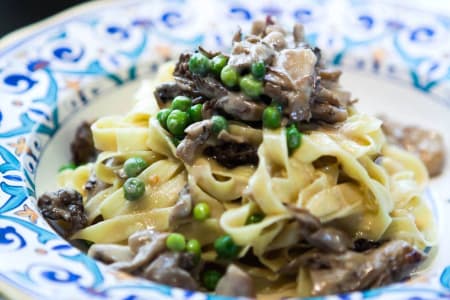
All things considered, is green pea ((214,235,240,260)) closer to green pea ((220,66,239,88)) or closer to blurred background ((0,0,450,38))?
green pea ((220,66,239,88))

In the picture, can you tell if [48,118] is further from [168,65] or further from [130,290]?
[130,290]

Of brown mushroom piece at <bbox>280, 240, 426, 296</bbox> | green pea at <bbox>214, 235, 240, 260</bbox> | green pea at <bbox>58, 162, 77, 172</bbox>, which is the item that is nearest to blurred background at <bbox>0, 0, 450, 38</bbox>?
green pea at <bbox>58, 162, 77, 172</bbox>

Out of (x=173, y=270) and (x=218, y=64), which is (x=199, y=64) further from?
(x=173, y=270)

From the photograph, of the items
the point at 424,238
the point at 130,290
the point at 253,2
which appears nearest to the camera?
the point at 130,290

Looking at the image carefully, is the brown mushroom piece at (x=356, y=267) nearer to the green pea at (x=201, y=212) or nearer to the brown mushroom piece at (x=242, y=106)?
the green pea at (x=201, y=212)

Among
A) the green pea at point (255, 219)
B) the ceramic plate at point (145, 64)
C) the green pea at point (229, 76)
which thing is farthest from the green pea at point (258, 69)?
the ceramic plate at point (145, 64)

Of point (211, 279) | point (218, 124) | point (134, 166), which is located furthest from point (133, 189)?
point (211, 279)

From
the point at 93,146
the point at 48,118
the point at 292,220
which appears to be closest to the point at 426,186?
the point at 292,220
